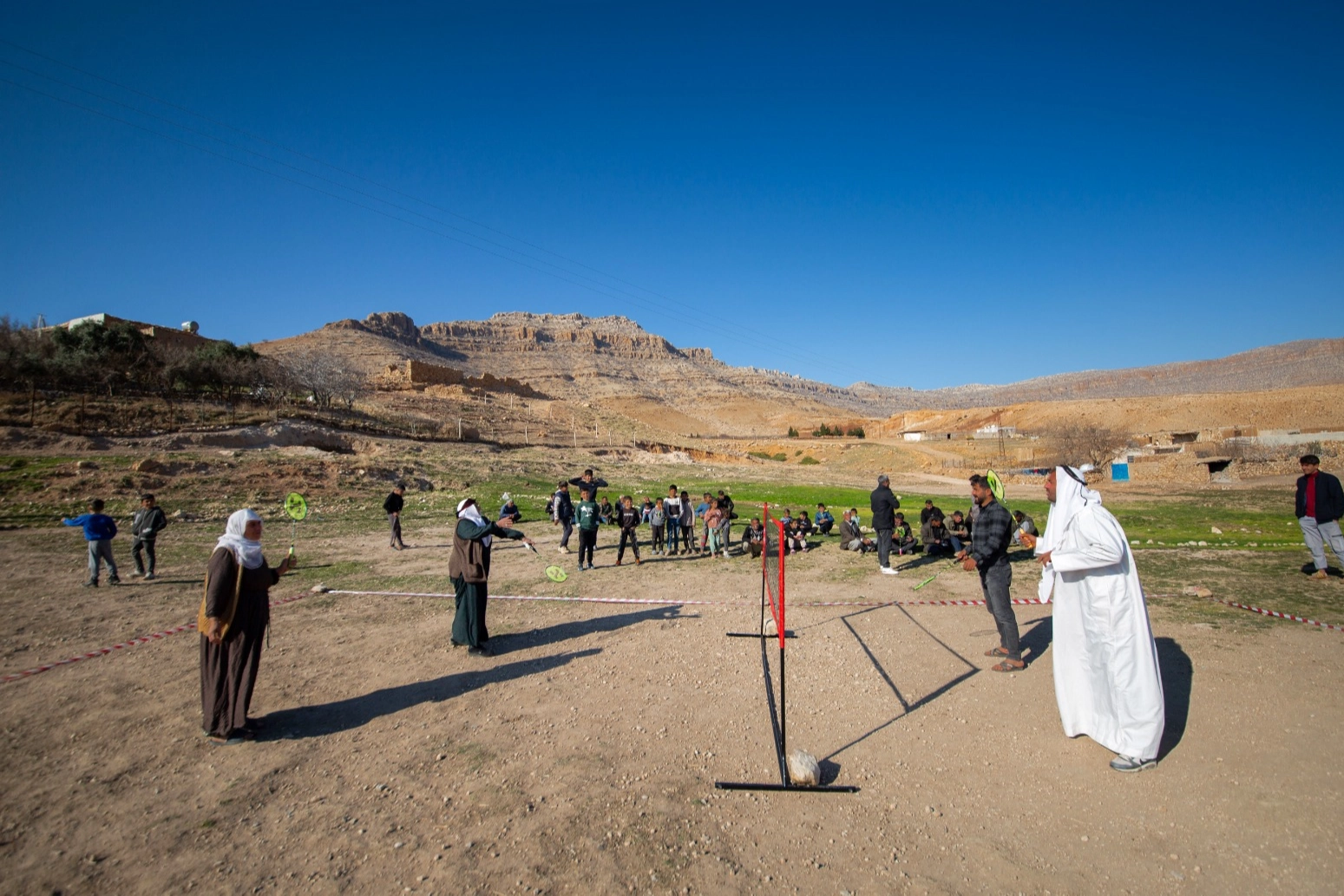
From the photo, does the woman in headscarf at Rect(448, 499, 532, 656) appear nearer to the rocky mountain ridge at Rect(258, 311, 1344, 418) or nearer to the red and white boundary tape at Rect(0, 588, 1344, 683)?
the red and white boundary tape at Rect(0, 588, 1344, 683)

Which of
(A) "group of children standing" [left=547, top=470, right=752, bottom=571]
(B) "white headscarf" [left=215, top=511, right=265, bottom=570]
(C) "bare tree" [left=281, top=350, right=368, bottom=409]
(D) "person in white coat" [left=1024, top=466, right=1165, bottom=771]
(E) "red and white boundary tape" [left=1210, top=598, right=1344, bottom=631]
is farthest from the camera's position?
(C) "bare tree" [left=281, top=350, right=368, bottom=409]

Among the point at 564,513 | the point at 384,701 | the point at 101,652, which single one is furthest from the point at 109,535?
the point at 384,701

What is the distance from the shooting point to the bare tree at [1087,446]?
1734 inches

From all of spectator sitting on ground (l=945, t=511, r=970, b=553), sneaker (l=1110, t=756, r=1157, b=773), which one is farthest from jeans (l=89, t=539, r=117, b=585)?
spectator sitting on ground (l=945, t=511, r=970, b=553)

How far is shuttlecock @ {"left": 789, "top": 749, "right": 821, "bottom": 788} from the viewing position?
4621 millimetres

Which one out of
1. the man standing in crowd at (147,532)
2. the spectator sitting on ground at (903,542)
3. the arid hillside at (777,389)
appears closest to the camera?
the man standing in crowd at (147,532)

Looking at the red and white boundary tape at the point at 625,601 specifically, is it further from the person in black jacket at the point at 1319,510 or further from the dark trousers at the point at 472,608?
the dark trousers at the point at 472,608

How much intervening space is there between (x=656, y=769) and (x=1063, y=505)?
4.00m

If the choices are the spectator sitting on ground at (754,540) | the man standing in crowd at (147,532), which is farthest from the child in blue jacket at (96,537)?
the spectator sitting on ground at (754,540)

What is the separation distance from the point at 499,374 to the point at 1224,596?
6110 inches

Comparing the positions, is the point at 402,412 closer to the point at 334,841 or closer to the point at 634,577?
the point at 634,577

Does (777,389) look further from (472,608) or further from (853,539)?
(472,608)

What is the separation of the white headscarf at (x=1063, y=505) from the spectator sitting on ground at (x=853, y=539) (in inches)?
347

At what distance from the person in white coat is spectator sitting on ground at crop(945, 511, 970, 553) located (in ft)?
28.9
